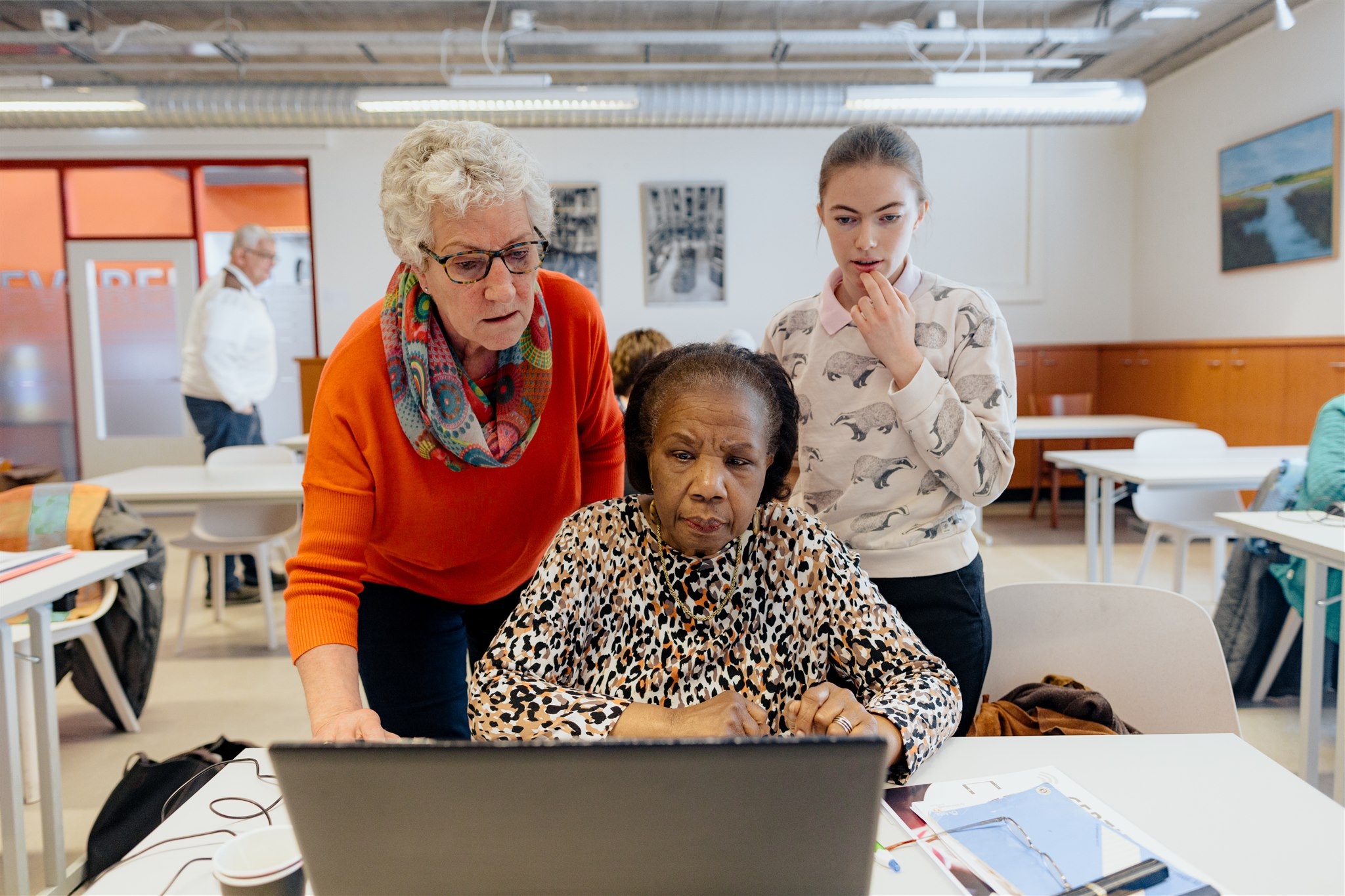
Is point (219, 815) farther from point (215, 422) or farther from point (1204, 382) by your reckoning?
point (1204, 382)

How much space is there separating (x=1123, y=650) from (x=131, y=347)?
315 inches

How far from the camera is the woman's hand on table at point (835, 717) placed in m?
1.01

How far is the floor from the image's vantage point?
2801mm

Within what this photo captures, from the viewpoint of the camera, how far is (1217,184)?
6.18m

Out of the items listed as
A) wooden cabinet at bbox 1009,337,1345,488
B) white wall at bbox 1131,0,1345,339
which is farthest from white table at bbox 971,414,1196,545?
white wall at bbox 1131,0,1345,339

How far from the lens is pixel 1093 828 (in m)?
0.92

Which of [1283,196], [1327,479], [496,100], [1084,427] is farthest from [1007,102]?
[1327,479]

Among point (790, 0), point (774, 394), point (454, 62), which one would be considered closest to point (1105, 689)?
point (774, 394)

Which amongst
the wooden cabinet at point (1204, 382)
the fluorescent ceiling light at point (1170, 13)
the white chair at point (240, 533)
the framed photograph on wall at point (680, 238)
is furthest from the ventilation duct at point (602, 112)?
the white chair at point (240, 533)

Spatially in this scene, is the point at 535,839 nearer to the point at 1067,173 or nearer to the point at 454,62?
the point at 454,62

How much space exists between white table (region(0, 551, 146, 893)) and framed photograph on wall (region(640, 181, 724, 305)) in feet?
17.9

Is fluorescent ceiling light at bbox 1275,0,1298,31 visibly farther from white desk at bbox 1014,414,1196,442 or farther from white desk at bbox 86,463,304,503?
white desk at bbox 86,463,304,503

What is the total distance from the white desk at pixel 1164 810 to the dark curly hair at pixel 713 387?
46 cm

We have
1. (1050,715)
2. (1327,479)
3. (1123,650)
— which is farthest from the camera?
(1327,479)
